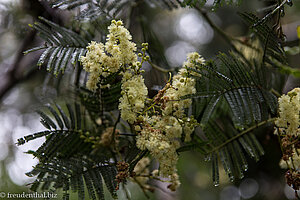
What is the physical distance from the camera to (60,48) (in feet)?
3.74

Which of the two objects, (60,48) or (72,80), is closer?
(60,48)

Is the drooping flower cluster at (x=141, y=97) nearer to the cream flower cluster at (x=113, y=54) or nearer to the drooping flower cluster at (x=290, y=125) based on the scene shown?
the cream flower cluster at (x=113, y=54)

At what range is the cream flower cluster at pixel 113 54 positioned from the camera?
0.97m

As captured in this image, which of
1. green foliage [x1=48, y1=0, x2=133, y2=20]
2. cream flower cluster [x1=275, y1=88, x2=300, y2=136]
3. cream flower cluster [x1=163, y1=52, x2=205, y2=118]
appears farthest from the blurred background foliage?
cream flower cluster [x1=275, y1=88, x2=300, y2=136]

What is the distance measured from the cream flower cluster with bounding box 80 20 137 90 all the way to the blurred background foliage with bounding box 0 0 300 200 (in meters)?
0.52

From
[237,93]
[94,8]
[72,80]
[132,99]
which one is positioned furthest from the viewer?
[72,80]

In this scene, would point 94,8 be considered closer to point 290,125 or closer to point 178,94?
point 178,94

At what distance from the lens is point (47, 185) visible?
1.07 metres

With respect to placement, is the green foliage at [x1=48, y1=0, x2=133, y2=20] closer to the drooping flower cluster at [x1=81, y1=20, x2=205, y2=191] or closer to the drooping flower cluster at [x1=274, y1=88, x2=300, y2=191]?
the drooping flower cluster at [x1=81, y1=20, x2=205, y2=191]

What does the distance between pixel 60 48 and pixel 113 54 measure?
264 mm

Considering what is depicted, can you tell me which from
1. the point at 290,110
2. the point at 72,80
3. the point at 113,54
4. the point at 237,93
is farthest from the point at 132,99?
the point at 72,80

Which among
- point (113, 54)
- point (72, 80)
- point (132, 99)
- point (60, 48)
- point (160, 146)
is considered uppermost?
point (72, 80)

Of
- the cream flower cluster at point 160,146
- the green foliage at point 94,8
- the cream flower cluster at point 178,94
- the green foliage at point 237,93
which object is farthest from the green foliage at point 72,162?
the green foliage at point 94,8

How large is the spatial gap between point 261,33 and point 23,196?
1.54m
